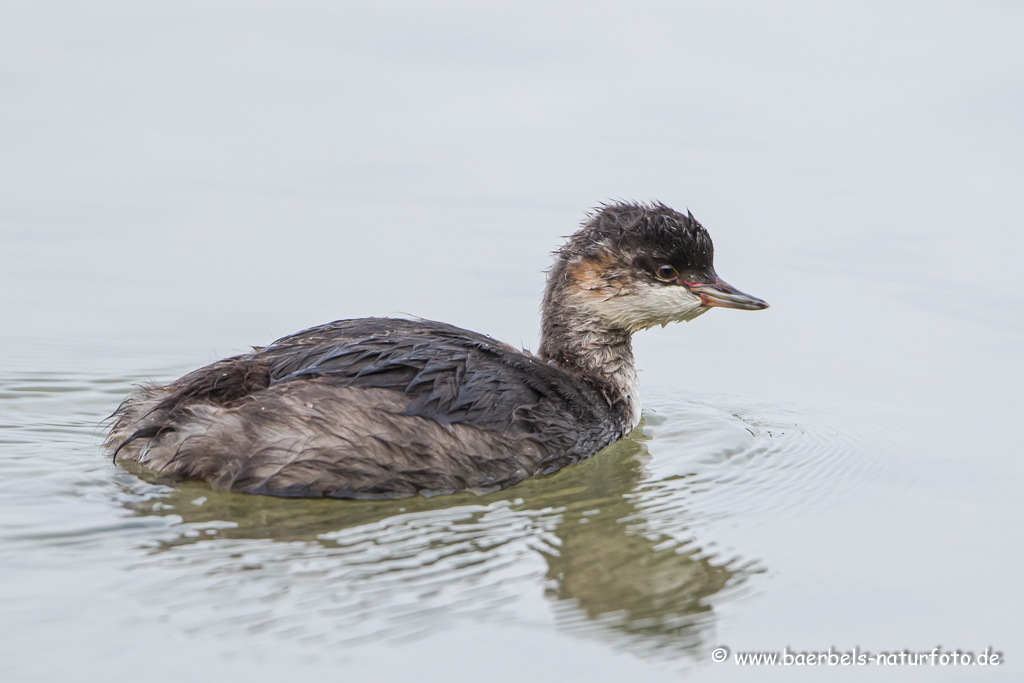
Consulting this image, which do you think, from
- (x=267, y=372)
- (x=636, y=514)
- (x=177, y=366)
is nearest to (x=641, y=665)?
(x=636, y=514)

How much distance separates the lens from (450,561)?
5.59 meters

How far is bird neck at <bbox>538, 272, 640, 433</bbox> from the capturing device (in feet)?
25.5

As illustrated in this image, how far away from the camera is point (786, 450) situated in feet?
25.3

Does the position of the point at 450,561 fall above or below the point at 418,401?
below

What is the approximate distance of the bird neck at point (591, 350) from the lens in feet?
25.5

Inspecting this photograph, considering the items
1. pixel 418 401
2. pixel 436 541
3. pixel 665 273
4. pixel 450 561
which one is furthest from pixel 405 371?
pixel 665 273

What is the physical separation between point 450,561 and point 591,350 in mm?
2505

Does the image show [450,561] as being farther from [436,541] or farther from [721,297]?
[721,297]

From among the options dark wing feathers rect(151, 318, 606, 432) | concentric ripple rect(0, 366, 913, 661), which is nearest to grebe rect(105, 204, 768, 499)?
dark wing feathers rect(151, 318, 606, 432)

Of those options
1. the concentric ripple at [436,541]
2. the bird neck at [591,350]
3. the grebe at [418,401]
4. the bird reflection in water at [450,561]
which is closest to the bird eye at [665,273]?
the grebe at [418,401]

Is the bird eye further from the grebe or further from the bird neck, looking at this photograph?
the bird neck

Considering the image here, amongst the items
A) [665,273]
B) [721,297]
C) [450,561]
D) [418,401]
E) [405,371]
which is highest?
[665,273]

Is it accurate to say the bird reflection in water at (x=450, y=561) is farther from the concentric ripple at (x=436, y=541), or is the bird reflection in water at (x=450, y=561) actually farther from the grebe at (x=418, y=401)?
the grebe at (x=418, y=401)

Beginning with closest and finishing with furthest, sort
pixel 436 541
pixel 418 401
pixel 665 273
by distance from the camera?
pixel 436 541, pixel 418 401, pixel 665 273
